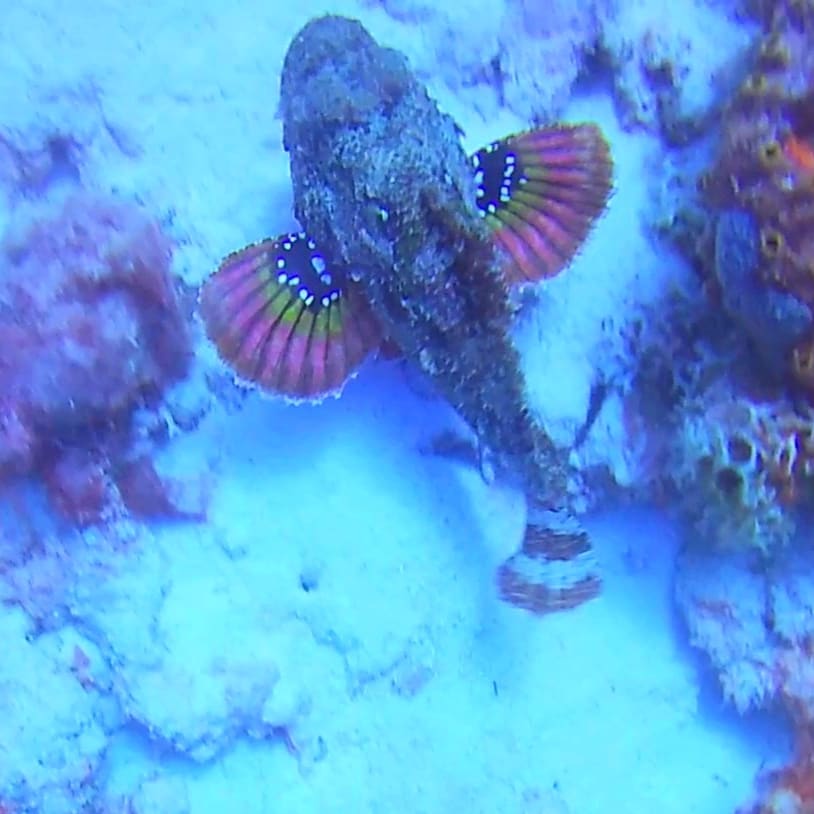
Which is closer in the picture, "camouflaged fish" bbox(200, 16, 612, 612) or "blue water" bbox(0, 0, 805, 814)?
"camouflaged fish" bbox(200, 16, 612, 612)

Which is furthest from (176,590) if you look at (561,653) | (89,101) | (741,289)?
(741,289)

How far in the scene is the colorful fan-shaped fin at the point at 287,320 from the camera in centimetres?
397

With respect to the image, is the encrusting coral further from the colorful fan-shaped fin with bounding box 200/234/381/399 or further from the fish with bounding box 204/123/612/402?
the colorful fan-shaped fin with bounding box 200/234/381/399

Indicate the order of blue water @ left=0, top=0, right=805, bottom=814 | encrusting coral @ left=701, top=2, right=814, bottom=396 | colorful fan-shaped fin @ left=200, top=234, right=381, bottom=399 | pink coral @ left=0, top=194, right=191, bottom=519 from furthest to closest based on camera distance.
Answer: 1. blue water @ left=0, top=0, right=805, bottom=814
2. colorful fan-shaped fin @ left=200, top=234, right=381, bottom=399
3. pink coral @ left=0, top=194, right=191, bottom=519
4. encrusting coral @ left=701, top=2, right=814, bottom=396

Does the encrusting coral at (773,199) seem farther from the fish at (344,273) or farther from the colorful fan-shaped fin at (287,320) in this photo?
the colorful fan-shaped fin at (287,320)

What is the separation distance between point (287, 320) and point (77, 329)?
805 mm

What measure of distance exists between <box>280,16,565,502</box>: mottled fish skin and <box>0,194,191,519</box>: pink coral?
69 cm

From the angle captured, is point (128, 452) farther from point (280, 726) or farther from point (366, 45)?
point (366, 45)

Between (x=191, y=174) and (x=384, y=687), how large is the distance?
2.43m

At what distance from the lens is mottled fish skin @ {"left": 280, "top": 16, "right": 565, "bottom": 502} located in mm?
3590

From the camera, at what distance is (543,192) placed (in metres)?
4.11

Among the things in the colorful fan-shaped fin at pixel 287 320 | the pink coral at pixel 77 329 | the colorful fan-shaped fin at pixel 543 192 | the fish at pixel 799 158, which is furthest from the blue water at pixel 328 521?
the fish at pixel 799 158

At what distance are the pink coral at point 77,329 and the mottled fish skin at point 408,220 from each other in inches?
27.3

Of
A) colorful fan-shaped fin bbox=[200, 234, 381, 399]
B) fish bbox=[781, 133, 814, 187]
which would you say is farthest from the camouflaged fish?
fish bbox=[781, 133, 814, 187]
